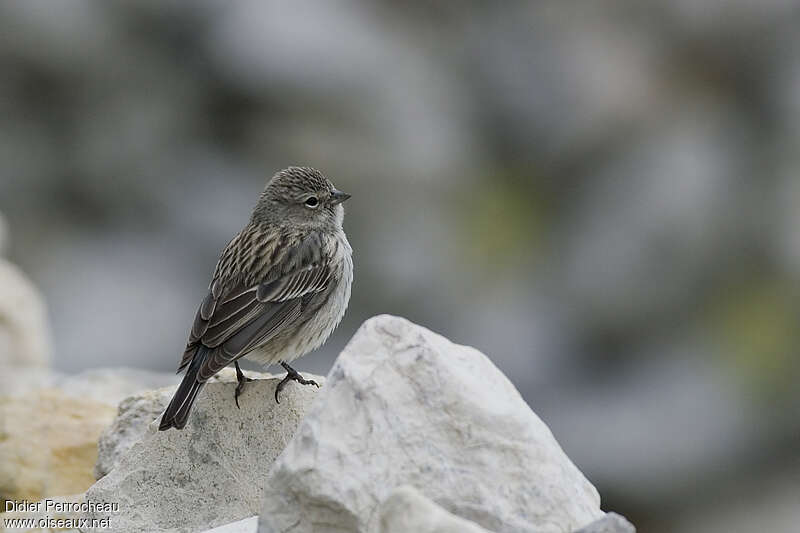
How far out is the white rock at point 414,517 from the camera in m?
3.63

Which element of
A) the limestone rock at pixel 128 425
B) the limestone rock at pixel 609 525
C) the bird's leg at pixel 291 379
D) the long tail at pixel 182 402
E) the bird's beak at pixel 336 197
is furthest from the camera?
the bird's beak at pixel 336 197

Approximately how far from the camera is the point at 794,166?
14836mm

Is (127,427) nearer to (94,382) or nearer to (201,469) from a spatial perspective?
(201,469)

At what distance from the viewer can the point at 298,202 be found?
7.38 metres

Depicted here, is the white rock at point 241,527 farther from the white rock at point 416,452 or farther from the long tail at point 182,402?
the long tail at point 182,402

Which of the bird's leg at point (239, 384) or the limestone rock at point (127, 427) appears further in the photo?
the limestone rock at point (127, 427)

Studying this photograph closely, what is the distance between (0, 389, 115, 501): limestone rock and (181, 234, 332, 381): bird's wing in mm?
973

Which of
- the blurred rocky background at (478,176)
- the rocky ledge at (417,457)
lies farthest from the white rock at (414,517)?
the blurred rocky background at (478,176)

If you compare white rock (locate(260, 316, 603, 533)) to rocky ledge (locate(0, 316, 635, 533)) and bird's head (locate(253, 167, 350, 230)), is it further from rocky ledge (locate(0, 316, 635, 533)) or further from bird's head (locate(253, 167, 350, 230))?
bird's head (locate(253, 167, 350, 230))

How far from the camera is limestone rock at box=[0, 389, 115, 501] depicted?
614 cm

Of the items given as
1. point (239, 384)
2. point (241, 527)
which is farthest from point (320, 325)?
point (241, 527)

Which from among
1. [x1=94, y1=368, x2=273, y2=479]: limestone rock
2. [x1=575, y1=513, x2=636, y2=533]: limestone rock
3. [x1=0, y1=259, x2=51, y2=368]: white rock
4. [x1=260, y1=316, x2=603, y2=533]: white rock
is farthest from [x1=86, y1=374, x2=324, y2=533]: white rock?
[x1=0, y1=259, x2=51, y2=368]: white rock

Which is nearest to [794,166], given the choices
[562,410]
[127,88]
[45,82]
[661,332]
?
[661,332]

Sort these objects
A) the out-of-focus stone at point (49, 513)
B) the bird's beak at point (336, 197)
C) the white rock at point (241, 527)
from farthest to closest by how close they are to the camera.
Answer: the bird's beak at point (336, 197) < the out-of-focus stone at point (49, 513) < the white rock at point (241, 527)
